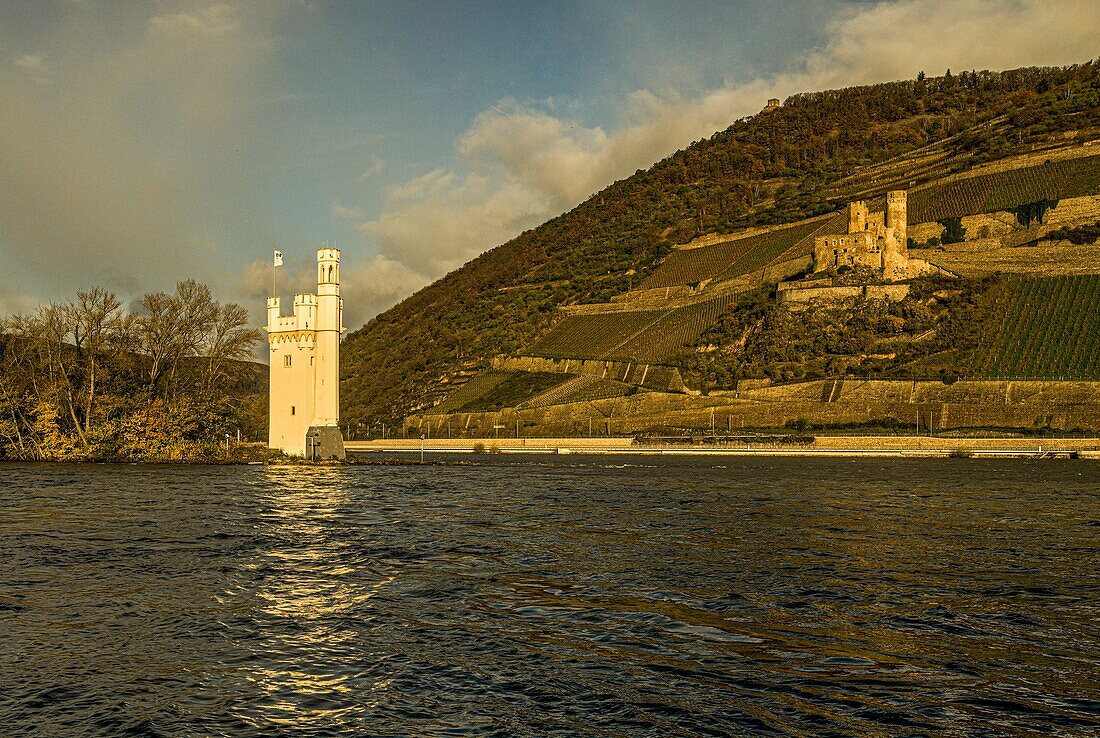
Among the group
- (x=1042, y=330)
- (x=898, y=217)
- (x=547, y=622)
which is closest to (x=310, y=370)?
(x=547, y=622)

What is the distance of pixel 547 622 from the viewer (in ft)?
45.4

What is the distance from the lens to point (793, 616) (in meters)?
14.3

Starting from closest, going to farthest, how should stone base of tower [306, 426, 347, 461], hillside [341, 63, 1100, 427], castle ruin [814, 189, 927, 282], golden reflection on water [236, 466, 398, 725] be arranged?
golden reflection on water [236, 466, 398, 725]
stone base of tower [306, 426, 347, 461]
castle ruin [814, 189, 927, 282]
hillside [341, 63, 1100, 427]

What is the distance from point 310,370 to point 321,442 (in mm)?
4986

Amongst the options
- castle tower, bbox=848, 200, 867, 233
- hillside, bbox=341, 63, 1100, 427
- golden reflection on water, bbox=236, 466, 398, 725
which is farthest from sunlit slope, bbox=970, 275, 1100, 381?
golden reflection on water, bbox=236, 466, 398, 725

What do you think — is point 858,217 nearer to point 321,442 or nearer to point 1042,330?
point 1042,330

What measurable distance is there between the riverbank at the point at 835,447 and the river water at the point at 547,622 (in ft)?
155

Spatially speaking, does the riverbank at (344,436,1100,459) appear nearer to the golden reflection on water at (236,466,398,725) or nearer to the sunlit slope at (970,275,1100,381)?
the sunlit slope at (970,275,1100,381)

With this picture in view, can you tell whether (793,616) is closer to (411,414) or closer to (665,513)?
(665,513)

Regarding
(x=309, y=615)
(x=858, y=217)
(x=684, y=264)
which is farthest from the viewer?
(x=684, y=264)

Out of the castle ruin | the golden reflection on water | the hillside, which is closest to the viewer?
the golden reflection on water

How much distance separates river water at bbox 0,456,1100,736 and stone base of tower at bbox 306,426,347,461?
2889 cm

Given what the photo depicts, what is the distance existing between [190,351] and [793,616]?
181 ft

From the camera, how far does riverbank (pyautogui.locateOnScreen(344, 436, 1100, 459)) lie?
7244 centimetres
